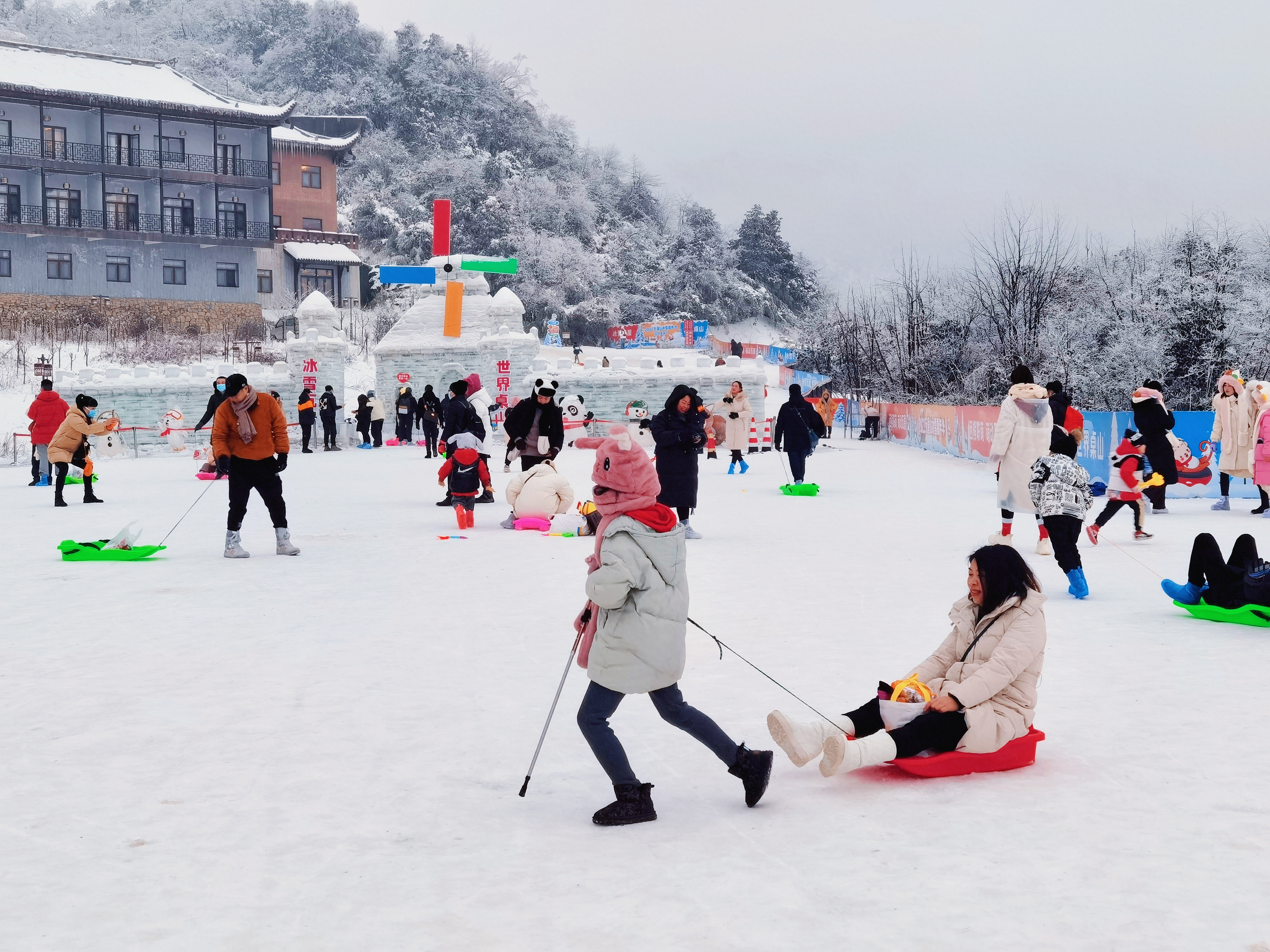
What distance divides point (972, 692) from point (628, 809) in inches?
50.6

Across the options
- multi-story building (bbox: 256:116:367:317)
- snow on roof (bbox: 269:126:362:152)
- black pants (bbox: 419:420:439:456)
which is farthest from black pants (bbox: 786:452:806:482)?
snow on roof (bbox: 269:126:362:152)

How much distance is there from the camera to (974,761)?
4.24 meters

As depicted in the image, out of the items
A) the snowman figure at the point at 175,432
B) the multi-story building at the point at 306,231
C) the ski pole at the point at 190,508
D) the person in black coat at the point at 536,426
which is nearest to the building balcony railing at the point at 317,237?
the multi-story building at the point at 306,231

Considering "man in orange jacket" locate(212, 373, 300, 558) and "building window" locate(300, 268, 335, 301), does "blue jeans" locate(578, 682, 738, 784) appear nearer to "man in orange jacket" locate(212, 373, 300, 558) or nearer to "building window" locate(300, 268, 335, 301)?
"man in orange jacket" locate(212, 373, 300, 558)

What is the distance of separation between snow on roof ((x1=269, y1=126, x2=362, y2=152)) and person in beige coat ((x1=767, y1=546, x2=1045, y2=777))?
49.4 metres

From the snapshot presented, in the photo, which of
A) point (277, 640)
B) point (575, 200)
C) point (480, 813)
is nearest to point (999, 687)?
point (480, 813)

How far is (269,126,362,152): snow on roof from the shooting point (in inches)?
2002

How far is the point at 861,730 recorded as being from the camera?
4.35m

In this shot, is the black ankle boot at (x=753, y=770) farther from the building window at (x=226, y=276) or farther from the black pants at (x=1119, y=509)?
the building window at (x=226, y=276)

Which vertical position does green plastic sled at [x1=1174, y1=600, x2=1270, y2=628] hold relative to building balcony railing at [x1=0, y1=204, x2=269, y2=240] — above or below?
below

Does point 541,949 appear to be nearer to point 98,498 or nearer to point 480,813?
point 480,813

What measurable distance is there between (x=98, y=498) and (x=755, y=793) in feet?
43.8

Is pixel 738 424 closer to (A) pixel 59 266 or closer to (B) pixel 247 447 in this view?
(B) pixel 247 447

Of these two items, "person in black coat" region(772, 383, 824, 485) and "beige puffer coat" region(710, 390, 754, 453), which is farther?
"beige puffer coat" region(710, 390, 754, 453)
